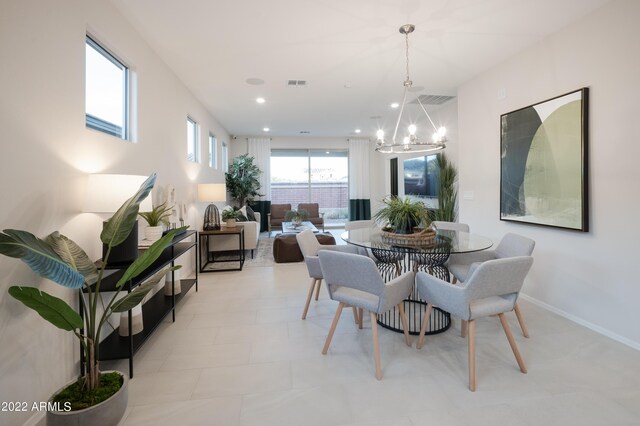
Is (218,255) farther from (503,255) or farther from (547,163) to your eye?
(547,163)

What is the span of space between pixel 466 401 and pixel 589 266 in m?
1.99

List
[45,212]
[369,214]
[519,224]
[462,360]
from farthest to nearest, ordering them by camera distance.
Result: [369,214] → [519,224] → [462,360] → [45,212]

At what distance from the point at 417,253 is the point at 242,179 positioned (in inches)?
255

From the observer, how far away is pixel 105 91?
103 inches

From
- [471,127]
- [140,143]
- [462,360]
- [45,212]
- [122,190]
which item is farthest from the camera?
[471,127]

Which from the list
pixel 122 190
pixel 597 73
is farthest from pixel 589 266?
pixel 122 190

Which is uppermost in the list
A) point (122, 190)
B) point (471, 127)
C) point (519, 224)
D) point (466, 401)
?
point (471, 127)

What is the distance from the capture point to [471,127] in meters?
4.34

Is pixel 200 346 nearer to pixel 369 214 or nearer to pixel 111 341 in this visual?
pixel 111 341

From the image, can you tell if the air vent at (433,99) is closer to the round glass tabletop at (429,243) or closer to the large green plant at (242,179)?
the round glass tabletop at (429,243)

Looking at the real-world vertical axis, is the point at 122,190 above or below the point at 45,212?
above

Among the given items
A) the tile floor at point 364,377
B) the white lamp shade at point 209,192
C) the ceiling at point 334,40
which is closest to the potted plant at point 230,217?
the white lamp shade at point 209,192

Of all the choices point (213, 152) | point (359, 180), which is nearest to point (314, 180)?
point (359, 180)

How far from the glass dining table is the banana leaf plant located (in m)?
1.67
